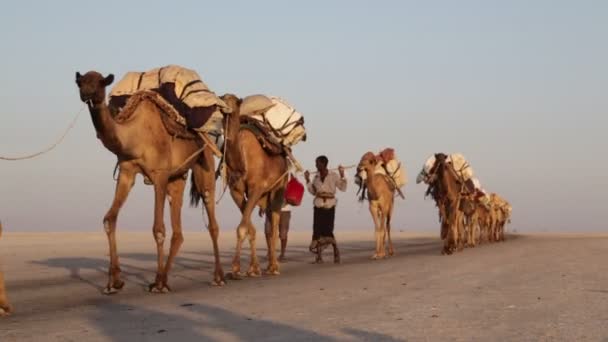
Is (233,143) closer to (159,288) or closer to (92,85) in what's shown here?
(159,288)

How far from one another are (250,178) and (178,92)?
2776 mm

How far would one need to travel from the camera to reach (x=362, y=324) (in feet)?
28.7

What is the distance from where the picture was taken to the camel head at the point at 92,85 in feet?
37.0

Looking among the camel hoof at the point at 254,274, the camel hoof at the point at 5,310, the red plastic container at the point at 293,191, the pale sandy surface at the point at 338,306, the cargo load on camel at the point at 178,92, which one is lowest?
the camel hoof at the point at 5,310

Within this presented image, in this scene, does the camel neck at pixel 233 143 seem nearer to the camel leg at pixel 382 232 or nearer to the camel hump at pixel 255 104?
the camel hump at pixel 255 104

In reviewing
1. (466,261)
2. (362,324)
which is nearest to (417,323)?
(362,324)

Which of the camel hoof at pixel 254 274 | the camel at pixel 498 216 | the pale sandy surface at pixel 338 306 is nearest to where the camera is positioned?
the pale sandy surface at pixel 338 306

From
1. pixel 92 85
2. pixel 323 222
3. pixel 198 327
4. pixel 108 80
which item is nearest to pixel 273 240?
pixel 323 222

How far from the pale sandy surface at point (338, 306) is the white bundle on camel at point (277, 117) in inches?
106

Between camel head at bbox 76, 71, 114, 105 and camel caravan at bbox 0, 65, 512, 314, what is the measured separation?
13mm

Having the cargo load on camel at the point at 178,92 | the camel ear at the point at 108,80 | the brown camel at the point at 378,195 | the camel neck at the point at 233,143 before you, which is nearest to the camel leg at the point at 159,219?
the cargo load on camel at the point at 178,92

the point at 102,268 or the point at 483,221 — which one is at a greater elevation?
the point at 483,221

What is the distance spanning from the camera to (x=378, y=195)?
2381 centimetres

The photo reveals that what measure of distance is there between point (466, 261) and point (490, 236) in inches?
933
